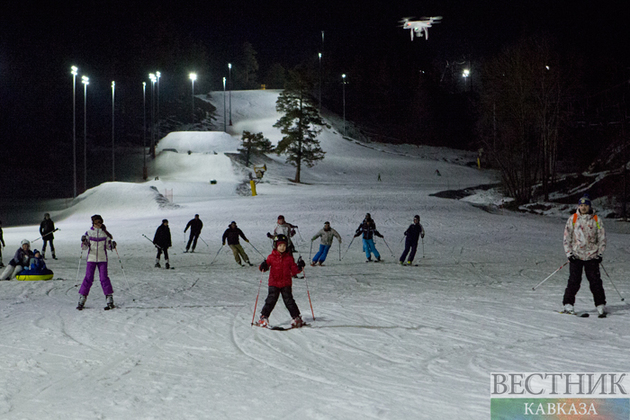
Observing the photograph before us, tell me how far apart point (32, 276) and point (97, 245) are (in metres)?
4.65

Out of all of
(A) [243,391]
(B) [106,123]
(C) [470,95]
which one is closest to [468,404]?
(A) [243,391]

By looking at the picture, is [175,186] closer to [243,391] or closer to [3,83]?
[243,391]

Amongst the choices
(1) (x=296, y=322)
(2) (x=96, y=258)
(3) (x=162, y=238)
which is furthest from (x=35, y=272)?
(1) (x=296, y=322)

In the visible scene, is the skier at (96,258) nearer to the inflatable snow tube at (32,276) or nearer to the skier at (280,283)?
the skier at (280,283)

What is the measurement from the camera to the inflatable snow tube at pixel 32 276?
43.7ft

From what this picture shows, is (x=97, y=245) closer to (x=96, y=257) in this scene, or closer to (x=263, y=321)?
(x=96, y=257)

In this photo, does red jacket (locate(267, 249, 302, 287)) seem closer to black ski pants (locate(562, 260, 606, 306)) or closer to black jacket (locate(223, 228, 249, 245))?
black ski pants (locate(562, 260, 606, 306))

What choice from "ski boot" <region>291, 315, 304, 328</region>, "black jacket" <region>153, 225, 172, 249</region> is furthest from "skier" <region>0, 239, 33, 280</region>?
"ski boot" <region>291, 315, 304, 328</region>

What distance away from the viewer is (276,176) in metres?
56.2

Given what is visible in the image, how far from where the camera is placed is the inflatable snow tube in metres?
13.3

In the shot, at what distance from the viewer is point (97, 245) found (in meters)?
9.77

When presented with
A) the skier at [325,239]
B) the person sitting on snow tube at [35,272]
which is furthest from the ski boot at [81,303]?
the skier at [325,239]

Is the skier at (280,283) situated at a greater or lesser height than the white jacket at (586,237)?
lesser

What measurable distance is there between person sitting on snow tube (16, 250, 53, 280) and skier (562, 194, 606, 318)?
1113 cm
